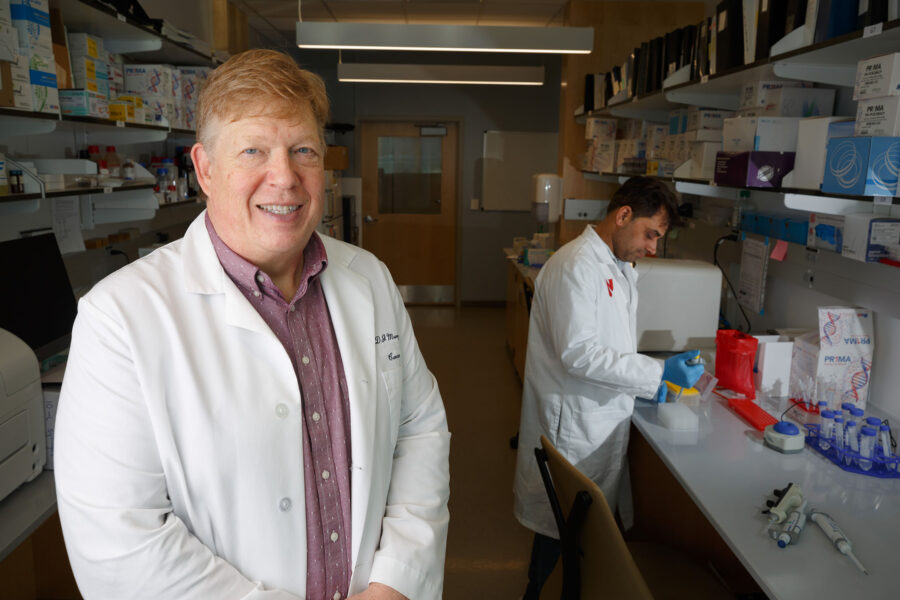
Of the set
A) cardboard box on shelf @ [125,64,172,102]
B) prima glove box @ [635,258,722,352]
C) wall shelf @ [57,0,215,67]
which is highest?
wall shelf @ [57,0,215,67]

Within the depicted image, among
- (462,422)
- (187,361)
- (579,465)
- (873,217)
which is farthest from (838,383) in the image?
(462,422)

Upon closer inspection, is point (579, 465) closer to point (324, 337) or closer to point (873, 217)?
point (873, 217)

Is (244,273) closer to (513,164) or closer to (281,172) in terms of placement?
(281,172)

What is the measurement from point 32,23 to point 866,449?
105 inches

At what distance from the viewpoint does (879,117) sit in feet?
5.44

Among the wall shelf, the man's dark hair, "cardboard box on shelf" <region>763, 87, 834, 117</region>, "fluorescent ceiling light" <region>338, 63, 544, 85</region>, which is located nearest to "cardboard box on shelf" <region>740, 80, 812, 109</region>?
"cardboard box on shelf" <region>763, 87, 834, 117</region>

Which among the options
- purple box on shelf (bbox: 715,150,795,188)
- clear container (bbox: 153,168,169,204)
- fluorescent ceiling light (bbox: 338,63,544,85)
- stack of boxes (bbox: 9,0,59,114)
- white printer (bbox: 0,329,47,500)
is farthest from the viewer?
fluorescent ceiling light (bbox: 338,63,544,85)

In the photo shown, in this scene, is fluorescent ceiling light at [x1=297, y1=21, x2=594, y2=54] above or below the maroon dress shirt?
above

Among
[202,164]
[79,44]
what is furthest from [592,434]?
[79,44]

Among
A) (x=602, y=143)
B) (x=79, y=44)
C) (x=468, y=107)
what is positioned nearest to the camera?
(x=79, y=44)

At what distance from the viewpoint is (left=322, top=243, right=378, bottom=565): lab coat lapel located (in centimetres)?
115

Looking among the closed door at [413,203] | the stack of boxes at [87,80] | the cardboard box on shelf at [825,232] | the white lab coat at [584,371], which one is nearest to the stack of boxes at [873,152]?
the cardboard box on shelf at [825,232]

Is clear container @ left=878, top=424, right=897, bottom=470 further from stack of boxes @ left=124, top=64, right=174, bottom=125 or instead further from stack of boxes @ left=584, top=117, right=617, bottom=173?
stack of boxes @ left=124, top=64, right=174, bottom=125

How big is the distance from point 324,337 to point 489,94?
6460 mm
